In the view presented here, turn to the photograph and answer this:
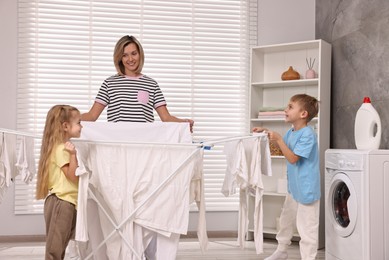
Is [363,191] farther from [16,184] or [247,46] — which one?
[16,184]

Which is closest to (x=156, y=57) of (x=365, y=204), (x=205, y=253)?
(x=205, y=253)

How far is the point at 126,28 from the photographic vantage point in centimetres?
459

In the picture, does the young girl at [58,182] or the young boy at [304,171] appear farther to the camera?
the young boy at [304,171]

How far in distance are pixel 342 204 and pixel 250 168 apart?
958 mm

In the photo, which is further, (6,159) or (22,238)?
(22,238)

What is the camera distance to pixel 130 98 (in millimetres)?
3289

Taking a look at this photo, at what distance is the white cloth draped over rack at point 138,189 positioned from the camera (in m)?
2.64

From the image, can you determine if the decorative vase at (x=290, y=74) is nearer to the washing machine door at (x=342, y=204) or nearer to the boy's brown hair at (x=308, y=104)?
the boy's brown hair at (x=308, y=104)

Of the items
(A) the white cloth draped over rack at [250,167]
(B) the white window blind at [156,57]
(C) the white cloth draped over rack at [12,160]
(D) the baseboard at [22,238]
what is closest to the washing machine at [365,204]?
(A) the white cloth draped over rack at [250,167]

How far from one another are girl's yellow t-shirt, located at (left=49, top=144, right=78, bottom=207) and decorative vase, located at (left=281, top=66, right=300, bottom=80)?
7.79 ft

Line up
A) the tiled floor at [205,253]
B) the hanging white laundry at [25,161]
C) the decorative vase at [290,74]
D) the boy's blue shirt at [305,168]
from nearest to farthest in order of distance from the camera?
the hanging white laundry at [25,161] → the boy's blue shirt at [305,168] → the tiled floor at [205,253] → the decorative vase at [290,74]

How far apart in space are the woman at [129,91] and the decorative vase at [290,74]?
1474mm

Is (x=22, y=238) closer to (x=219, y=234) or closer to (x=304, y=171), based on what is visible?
(x=219, y=234)

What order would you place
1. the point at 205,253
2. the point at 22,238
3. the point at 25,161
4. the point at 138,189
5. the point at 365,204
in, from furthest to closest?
the point at 22,238 < the point at 205,253 < the point at 365,204 < the point at 25,161 < the point at 138,189
